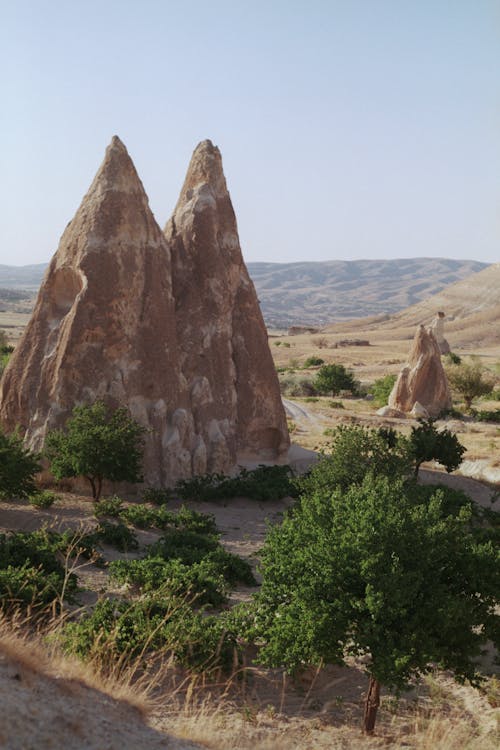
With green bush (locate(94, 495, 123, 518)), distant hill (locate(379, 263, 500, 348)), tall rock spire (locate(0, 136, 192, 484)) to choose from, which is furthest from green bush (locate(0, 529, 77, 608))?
distant hill (locate(379, 263, 500, 348))

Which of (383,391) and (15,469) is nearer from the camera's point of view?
(15,469)

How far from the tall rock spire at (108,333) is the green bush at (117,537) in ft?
11.7

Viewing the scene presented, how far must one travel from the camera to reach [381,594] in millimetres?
6512

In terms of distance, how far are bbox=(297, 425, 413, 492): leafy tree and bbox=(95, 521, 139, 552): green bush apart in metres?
4.07

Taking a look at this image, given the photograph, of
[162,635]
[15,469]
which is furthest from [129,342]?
[162,635]

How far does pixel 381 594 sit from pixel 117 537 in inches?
266

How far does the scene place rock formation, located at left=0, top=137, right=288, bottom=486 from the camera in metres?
15.5

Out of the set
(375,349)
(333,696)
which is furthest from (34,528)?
(375,349)

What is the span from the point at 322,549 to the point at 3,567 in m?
4.55

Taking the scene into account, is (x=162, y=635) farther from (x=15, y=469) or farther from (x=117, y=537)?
(x=15, y=469)

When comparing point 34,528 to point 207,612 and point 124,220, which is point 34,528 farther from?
point 124,220

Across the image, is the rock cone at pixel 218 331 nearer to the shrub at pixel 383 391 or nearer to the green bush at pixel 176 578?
the green bush at pixel 176 578

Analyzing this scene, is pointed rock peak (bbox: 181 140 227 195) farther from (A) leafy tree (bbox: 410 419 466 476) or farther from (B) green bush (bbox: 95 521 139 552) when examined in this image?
(B) green bush (bbox: 95 521 139 552)

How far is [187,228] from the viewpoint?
18516 mm
